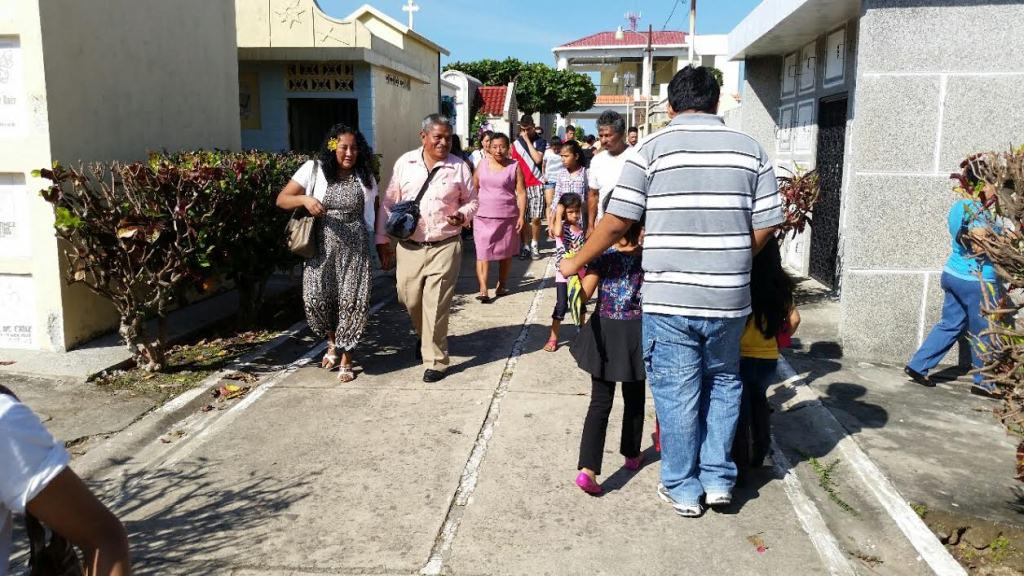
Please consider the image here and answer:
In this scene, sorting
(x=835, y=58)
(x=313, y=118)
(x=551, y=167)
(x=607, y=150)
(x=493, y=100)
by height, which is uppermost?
(x=493, y=100)

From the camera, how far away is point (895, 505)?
395 centimetres

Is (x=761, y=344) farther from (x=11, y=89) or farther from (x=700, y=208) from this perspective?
(x=11, y=89)

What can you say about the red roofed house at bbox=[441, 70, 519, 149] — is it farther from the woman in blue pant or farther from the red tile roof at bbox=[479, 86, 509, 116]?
the woman in blue pant

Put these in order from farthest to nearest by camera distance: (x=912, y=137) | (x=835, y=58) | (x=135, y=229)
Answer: (x=835, y=58), (x=912, y=137), (x=135, y=229)

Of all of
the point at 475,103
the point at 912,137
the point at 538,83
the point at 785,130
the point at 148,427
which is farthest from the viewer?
the point at 538,83

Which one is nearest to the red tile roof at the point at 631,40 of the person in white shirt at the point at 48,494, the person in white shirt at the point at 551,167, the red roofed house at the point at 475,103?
the red roofed house at the point at 475,103

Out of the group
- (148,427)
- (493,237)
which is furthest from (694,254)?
(493,237)

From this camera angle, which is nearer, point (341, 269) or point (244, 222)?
point (341, 269)

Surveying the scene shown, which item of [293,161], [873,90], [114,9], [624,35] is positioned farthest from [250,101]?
[624,35]

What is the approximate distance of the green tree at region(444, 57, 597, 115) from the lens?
44.2 meters

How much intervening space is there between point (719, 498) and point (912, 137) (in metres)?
3.82

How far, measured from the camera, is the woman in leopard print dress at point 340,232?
18.5ft

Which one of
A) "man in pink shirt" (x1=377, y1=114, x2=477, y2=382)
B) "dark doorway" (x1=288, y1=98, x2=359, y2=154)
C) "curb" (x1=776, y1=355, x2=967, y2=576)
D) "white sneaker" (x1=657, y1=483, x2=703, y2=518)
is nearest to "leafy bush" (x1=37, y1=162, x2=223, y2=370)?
"man in pink shirt" (x1=377, y1=114, x2=477, y2=382)

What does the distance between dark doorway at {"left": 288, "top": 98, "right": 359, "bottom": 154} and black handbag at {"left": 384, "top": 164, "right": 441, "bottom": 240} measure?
7017 millimetres
